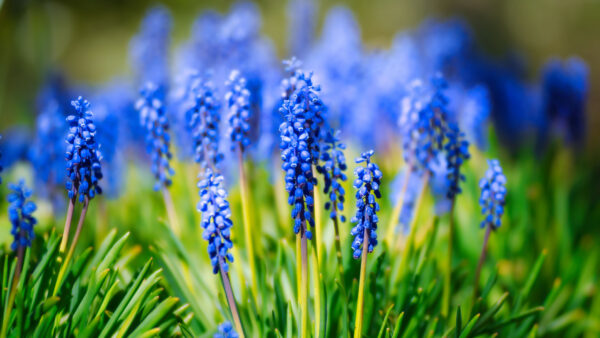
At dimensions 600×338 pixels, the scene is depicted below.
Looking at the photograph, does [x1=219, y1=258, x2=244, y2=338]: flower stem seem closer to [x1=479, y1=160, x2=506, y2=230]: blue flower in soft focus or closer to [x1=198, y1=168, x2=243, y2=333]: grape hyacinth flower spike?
[x1=198, y1=168, x2=243, y2=333]: grape hyacinth flower spike

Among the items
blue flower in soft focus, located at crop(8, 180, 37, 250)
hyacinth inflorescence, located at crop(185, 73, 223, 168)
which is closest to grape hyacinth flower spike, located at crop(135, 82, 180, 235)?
hyacinth inflorescence, located at crop(185, 73, 223, 168)

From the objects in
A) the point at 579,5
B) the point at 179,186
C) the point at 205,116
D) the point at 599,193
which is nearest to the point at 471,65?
the point at 599,193

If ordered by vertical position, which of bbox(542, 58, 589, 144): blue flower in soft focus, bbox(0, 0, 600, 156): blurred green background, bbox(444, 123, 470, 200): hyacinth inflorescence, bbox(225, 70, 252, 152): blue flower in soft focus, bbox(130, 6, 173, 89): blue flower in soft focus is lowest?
bbox(444, 123, 470, 200): hyacinth inflorescence

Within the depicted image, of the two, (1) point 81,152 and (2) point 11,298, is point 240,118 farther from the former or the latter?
(2) point 11,298

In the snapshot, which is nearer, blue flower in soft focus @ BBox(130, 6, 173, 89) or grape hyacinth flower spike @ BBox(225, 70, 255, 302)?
grape hyacinth flower spike @ BBox(225, 70, 255, 302)

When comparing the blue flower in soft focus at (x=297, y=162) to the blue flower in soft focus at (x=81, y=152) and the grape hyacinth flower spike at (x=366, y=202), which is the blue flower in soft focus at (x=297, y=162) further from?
the blue flower in soft focus at (x=81, y=152)

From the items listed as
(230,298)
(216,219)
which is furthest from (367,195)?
(230,298)

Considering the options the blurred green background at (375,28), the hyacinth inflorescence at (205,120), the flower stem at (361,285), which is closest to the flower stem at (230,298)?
the flower stem at (361,285)

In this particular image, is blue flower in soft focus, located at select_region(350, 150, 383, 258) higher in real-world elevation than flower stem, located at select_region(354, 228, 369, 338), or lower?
higher
